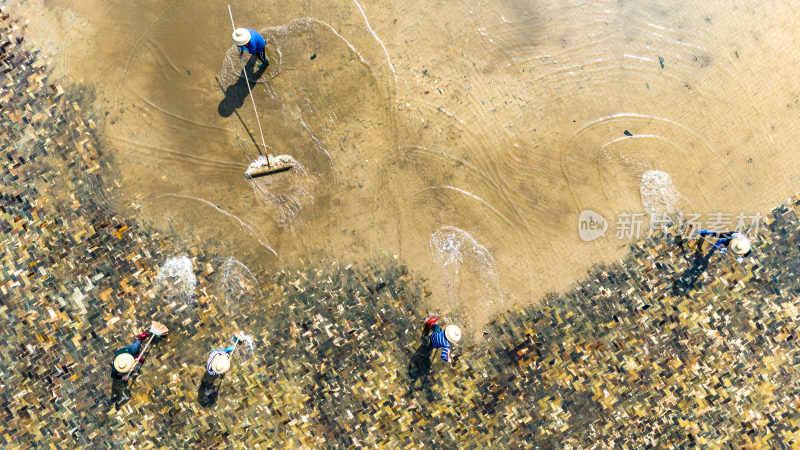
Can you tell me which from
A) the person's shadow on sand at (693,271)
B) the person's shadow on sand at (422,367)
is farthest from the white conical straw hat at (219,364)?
the person's shadow on sand at (693,271)

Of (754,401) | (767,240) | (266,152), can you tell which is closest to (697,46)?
(767,240)

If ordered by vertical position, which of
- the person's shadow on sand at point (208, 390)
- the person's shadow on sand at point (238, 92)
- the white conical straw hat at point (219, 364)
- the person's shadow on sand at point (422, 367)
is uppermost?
the person's shadow on sand at point (238, 92)

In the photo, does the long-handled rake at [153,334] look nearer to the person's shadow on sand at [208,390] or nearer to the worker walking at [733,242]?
the person's shadow on sand at [208,390]

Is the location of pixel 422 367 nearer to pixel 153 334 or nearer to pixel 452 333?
pixel 452 333

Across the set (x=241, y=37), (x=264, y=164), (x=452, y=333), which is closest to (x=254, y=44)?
(x=241, y=37)

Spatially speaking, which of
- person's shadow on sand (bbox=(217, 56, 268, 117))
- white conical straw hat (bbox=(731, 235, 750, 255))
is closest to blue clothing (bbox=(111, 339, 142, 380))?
person's shadow on sand (bbox=(217, 56, 268, 117))

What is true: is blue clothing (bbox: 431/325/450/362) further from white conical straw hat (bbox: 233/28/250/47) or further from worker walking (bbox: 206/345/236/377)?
white conical straw hat (bbox: 233/28/250/47)
